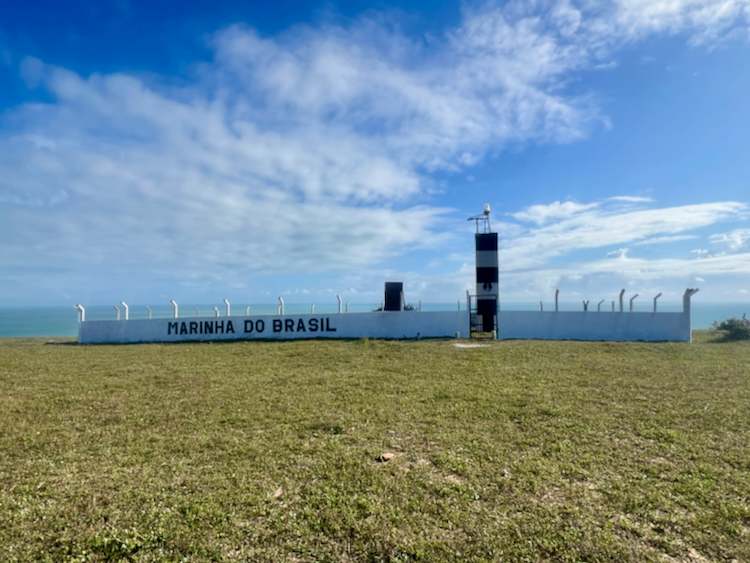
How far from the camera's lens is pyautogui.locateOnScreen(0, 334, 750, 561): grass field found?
112 inches

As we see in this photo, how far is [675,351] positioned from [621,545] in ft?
36.5

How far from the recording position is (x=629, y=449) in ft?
14.7

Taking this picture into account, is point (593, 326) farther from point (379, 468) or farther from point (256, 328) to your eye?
point (379, 468)

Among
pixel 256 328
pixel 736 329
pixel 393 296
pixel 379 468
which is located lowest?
pixel 379 468

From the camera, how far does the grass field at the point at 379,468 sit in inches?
112

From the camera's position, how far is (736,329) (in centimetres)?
1518

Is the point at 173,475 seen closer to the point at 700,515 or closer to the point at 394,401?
the point at 394,401

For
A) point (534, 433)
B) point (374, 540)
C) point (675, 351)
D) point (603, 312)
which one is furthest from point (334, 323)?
point (374, 540)

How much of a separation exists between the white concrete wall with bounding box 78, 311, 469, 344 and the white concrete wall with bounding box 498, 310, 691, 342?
2573 mm

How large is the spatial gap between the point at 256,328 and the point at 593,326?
40.2 ft

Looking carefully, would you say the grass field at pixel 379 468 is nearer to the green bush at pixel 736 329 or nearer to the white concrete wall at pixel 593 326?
the white concrete wall at pixel 593 326

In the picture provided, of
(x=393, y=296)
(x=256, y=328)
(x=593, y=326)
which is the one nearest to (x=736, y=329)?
(x=593, y=326)

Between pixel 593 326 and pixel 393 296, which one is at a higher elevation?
pixel 393 296

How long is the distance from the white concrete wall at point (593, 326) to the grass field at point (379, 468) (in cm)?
694
